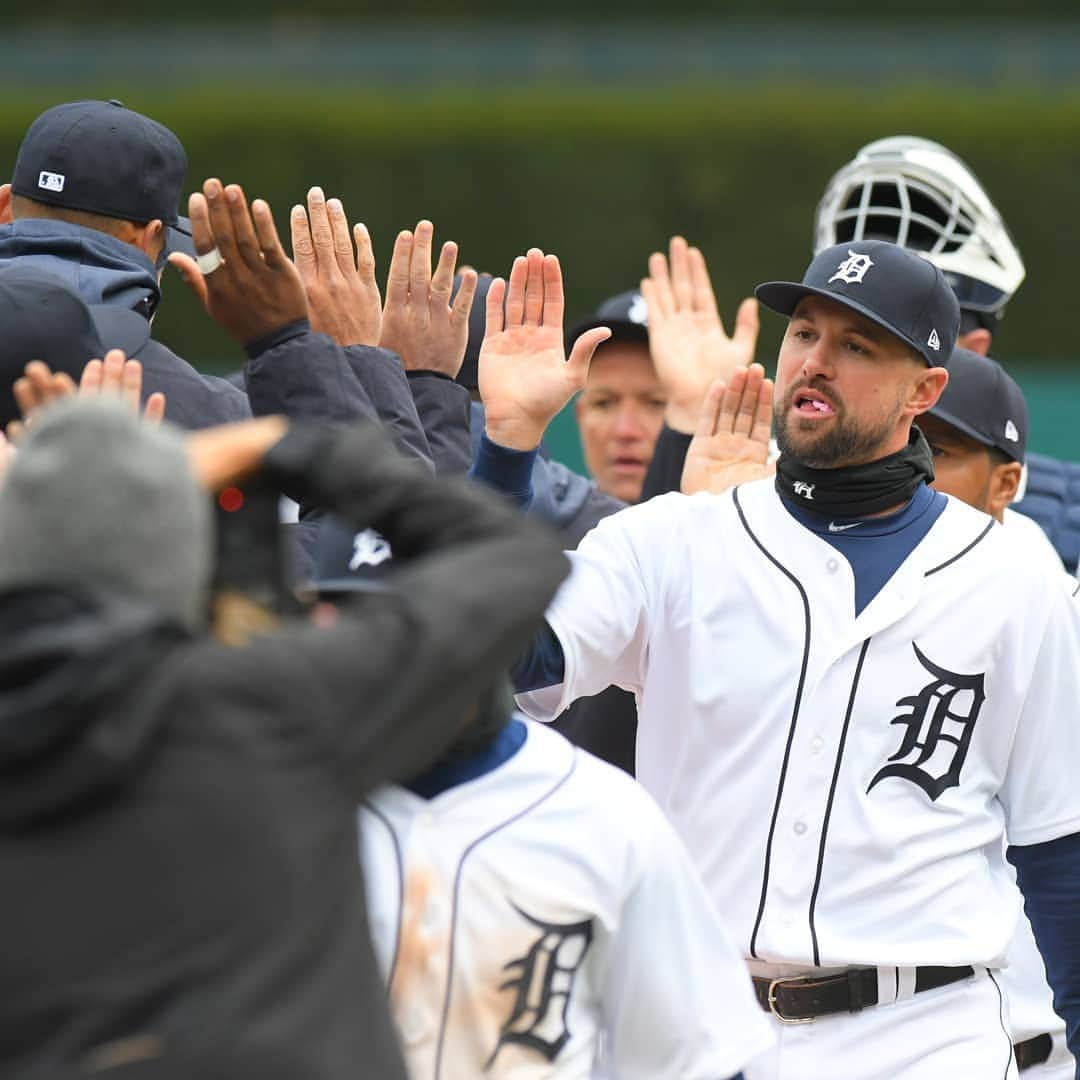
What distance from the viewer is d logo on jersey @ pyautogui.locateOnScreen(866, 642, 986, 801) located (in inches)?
134

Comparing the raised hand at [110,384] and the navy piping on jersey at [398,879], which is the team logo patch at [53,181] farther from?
the navy piping on jersey at [398,879]

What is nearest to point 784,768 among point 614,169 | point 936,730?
point 936,730

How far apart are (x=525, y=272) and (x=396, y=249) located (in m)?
0.26

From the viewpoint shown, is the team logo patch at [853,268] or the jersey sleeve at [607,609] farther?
the team logo patch at [853,268]

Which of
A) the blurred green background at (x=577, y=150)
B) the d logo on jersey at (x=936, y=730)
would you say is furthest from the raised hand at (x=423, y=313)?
the blurred green background at (x=577, y=150)

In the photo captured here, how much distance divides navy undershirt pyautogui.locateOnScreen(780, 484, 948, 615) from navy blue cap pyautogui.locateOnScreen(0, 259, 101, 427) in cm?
130

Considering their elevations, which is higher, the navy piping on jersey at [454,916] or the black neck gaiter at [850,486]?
the black neck gaiter at [850,486]

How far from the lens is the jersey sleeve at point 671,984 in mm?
2512

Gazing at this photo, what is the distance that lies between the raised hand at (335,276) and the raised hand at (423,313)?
0.21 feet

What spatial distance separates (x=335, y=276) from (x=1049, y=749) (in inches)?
58.3

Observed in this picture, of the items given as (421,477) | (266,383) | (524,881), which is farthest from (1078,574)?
(421,477)

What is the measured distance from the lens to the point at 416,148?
16875 mm

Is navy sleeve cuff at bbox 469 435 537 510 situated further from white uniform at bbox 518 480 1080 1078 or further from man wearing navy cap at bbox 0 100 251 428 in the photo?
man wearing navy cap at bbox 0 100 251 428

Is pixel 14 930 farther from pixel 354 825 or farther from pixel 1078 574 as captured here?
pixel 1078 574
